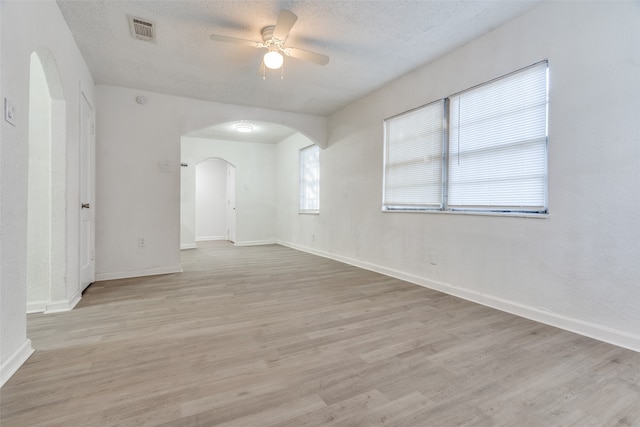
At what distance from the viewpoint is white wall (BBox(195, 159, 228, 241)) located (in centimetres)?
870

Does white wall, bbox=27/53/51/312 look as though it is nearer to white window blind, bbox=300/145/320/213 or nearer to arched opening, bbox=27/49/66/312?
arched opening, bbox=27/49/66/312

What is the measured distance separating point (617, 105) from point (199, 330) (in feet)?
11.5

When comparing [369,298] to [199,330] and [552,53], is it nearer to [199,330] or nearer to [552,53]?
[199,330]

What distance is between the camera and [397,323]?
8.04 ft

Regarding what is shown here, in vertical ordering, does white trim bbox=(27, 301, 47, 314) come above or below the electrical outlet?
below

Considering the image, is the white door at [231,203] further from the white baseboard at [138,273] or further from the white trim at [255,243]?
the white baseboard at [138,273]

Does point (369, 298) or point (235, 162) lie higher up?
point (235, 162)

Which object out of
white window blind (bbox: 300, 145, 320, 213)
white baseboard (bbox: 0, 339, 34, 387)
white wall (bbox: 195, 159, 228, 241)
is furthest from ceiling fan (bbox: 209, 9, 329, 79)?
white wall (bbox: 195, 159, 228, 241)

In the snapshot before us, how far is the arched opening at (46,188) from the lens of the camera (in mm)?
2615

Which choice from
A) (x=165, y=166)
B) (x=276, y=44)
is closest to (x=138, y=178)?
(x=165, y=166)

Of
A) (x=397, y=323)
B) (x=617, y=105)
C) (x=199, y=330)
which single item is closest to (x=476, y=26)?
(x=617, y=105)

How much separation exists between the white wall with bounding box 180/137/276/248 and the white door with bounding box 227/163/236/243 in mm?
340

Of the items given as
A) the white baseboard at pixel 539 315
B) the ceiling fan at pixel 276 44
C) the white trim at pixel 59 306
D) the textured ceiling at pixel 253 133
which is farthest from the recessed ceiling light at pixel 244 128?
the white trim at pixel 59 306

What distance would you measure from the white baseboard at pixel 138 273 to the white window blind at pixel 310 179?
2907 millimetres
